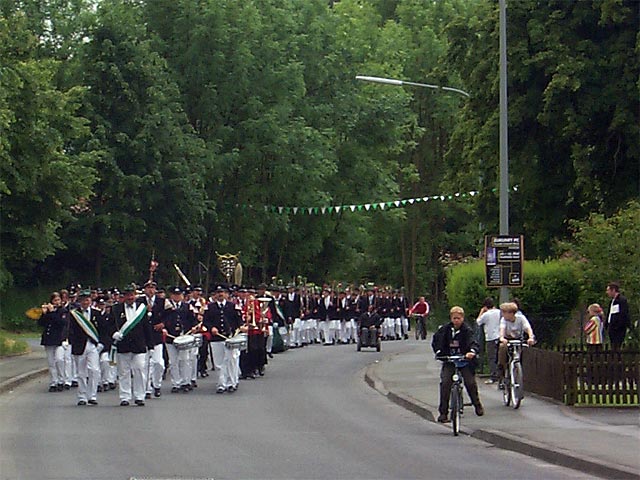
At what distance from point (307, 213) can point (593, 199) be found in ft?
86.4

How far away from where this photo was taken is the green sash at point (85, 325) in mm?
23359

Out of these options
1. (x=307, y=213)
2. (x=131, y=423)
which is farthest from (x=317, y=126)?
(x=131, y=423)

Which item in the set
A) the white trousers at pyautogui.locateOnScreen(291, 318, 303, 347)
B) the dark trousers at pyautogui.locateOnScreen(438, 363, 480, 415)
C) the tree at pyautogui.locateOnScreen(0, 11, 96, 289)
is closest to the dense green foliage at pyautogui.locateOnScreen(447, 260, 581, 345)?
A: the dark trousers at pyautogui.locateOnScreen(438, 363, 480, 415)

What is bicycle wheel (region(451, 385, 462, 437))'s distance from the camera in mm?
18062

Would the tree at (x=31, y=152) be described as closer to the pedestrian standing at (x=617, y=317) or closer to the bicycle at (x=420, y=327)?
the pedestrian standing at (x=617, y=317)

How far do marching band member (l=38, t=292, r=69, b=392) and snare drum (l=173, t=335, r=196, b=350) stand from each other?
221 cm

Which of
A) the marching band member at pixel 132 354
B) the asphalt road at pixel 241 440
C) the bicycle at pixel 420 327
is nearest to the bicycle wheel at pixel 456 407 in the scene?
the asphalt road at pixel 241 440

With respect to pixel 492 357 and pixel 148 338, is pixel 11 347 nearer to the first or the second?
pixel 148 338

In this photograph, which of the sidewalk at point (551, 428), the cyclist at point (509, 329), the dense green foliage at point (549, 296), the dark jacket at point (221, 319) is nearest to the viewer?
the sidewalk at point (551, 428)

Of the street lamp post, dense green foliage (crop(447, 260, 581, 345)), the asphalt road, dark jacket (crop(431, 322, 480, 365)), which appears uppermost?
the street lamp post

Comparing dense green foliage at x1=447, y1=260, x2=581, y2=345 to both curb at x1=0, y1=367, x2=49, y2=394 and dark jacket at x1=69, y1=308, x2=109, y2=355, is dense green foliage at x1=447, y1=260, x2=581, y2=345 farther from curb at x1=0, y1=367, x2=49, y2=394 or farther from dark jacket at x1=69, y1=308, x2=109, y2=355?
curb at x1=0, y1=367, x2=49, y2=394

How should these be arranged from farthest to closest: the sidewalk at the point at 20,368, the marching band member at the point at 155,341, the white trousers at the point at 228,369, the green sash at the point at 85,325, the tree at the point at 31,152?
1. the tree at the point at 31,152
2. the sidewalk at the point at 20,368
3. the white trousers at the point at 228,369
4. the marching band member at the point at 155,341
5. the green sash at the point at 85,325

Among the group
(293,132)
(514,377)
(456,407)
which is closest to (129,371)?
(514,377)

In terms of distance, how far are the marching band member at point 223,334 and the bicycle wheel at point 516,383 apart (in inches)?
243
